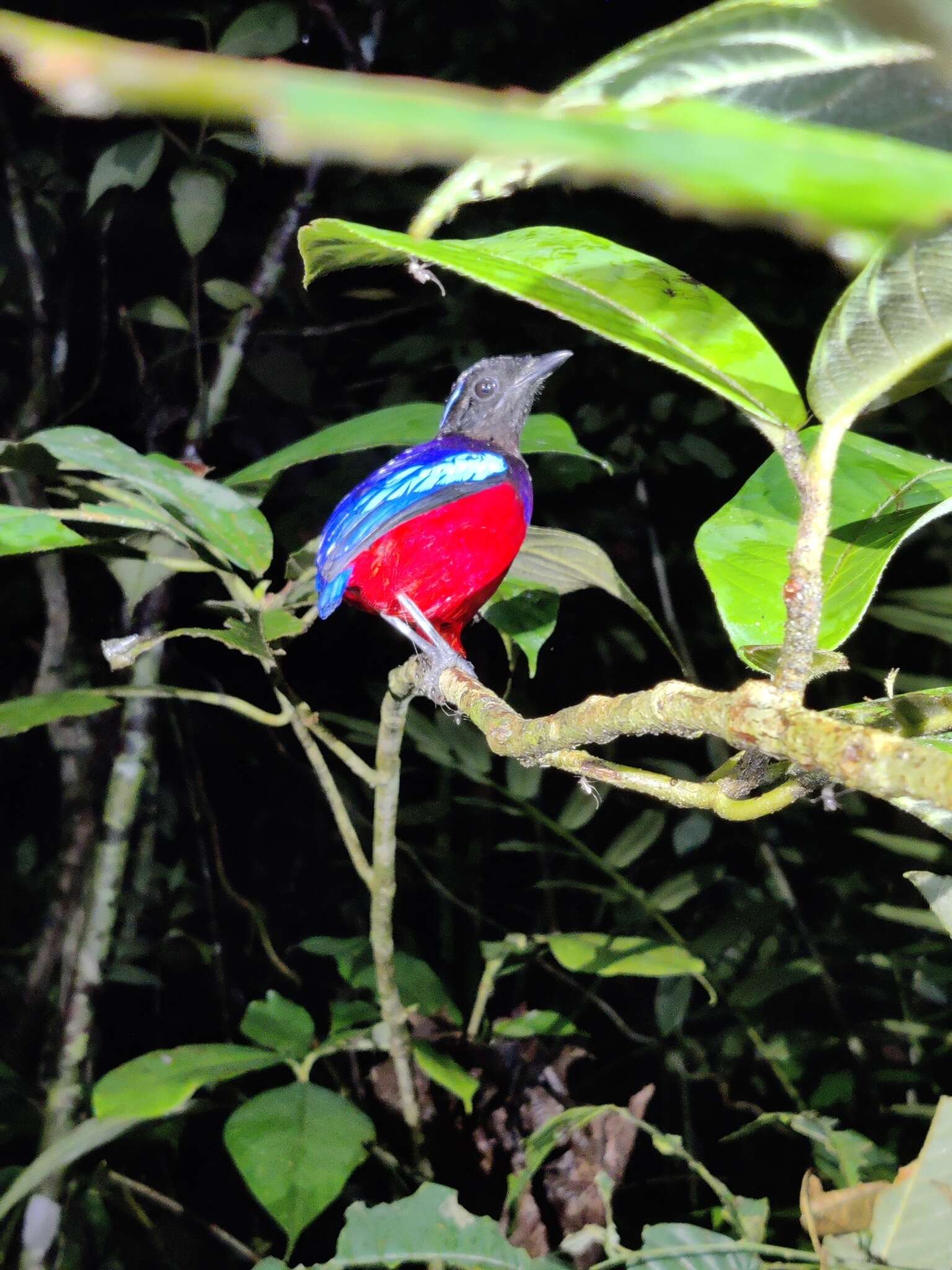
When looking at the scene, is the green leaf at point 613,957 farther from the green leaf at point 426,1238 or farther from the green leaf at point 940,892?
the green leaf at point 940,892

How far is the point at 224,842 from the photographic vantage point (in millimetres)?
1703

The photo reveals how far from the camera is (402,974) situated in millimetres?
1132

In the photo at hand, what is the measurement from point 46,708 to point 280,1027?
1.27 ft

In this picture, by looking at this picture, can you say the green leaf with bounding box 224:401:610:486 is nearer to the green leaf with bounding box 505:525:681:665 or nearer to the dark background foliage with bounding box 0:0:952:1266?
the green leaf with bounding box 505:525:681:665

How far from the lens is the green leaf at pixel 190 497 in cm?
78

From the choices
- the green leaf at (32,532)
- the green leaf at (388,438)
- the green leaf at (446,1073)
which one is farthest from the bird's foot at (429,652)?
the green leaf at (446,1073)

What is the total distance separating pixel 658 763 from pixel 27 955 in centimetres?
99

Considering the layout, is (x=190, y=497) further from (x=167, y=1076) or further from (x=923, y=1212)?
(x=923, y=1212)

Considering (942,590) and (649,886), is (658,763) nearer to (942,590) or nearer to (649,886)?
(649,886)

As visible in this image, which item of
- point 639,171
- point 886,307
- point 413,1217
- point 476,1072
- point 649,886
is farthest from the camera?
point 649,886

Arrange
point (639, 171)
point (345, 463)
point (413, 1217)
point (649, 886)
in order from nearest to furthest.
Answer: point (639, 171)
point (413, 1217)
point (345, 463)
point (649, 886)

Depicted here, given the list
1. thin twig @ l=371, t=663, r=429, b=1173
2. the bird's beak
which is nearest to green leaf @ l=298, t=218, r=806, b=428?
thin twig @ l=371, t=663, r=429, b=1173

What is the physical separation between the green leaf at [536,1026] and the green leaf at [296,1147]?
0.24m

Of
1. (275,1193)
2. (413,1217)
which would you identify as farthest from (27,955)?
(413,1217)
